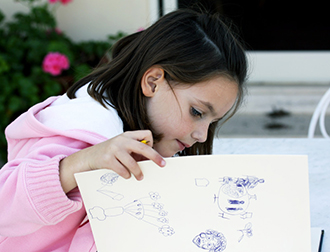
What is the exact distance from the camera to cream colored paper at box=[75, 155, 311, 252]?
1.94 ft

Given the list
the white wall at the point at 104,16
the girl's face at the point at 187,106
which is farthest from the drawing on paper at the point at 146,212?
the white wall at the point at 104,16

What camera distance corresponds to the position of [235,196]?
0.60 meters

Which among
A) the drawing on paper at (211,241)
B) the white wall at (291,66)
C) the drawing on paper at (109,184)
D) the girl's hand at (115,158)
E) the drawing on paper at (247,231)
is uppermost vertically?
the girl's hand at (115,158)

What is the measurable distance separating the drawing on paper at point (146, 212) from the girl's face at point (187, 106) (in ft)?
0.76

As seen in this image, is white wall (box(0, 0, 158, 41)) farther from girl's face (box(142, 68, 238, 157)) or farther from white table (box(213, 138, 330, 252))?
girl's face (box(142, 68, 238, 157))

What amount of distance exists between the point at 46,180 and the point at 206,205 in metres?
0.25

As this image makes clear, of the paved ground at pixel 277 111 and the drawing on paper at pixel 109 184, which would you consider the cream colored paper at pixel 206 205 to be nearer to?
the drawing on paper at pixel 109 184

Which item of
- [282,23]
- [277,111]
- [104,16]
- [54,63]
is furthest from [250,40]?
[54,63]

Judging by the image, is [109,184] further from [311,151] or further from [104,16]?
[104,16]

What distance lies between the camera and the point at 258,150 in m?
1.14

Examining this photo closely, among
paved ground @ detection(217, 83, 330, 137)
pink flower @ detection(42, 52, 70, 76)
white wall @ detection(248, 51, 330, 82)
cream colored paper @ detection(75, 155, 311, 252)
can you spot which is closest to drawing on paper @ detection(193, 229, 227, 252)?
cream colored paper @ detection(75, 155, 311, 252)

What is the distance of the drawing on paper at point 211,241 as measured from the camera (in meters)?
0.62

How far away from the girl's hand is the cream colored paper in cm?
2

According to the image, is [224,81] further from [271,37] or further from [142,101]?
[271,37]
